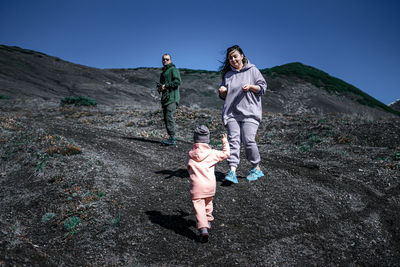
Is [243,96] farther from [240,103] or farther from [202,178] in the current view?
[202,178]

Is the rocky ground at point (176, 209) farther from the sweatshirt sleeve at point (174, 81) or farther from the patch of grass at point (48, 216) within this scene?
the sweatshirt sleeve at point (174, 81)

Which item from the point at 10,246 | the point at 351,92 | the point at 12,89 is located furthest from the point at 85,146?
the point at 351,92

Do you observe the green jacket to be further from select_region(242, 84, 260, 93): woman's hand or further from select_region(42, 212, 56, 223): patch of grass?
select_region(42, 212, 56, 223): patch of grass

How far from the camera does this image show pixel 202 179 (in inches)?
131

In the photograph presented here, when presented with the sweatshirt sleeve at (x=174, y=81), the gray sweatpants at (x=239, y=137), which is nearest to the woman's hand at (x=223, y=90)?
the gray sweatpants at (x=239, y=137)

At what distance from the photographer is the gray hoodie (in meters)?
4.93

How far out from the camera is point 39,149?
6789 mm

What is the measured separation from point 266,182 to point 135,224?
2.75 metres

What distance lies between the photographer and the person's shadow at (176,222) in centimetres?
359

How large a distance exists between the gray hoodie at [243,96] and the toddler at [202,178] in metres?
1.58

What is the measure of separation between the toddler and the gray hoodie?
158cm

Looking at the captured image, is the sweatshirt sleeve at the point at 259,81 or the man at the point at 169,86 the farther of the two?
the man at the point at 169,86

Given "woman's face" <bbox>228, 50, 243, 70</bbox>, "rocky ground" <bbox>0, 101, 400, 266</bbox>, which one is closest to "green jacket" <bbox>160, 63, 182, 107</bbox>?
"rocky ground" <bbox>0, 101, 400, 266</bbox>

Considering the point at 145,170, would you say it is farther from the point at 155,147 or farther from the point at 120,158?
the point at 155,147
